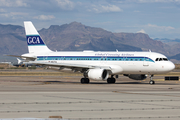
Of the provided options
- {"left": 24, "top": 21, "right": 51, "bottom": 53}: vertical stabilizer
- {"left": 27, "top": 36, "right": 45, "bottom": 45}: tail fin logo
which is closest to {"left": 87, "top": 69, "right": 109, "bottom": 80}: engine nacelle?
{"left": 24, "top": 21, "right": 51, "bottom": 53}: vertical stabilizer

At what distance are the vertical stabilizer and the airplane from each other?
1.48 m

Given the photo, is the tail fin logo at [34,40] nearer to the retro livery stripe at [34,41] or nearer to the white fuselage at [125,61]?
the retro livery stripe at [34,41]

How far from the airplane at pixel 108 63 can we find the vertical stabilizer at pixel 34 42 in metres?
1.48

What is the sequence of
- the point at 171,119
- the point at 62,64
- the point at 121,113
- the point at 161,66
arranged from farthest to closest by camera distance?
the point at 62,64, the point at 161,66, the point at 121,113, the point at 171,119

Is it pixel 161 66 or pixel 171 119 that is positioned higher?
pixel 161 66

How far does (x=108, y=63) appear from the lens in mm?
43344

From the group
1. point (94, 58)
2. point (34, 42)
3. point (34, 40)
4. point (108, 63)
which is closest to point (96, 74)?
point (108, 63)

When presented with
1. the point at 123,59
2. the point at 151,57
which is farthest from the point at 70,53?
the point at 151,57

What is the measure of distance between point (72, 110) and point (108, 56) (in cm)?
2754

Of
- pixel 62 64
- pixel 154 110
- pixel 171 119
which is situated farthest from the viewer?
pixel 62 64

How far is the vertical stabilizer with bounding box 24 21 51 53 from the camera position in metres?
49.9

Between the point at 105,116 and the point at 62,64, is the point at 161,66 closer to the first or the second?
the point at 62,64

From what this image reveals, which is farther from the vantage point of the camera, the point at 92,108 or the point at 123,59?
the point at 123,59

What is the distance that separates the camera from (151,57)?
136 ft
